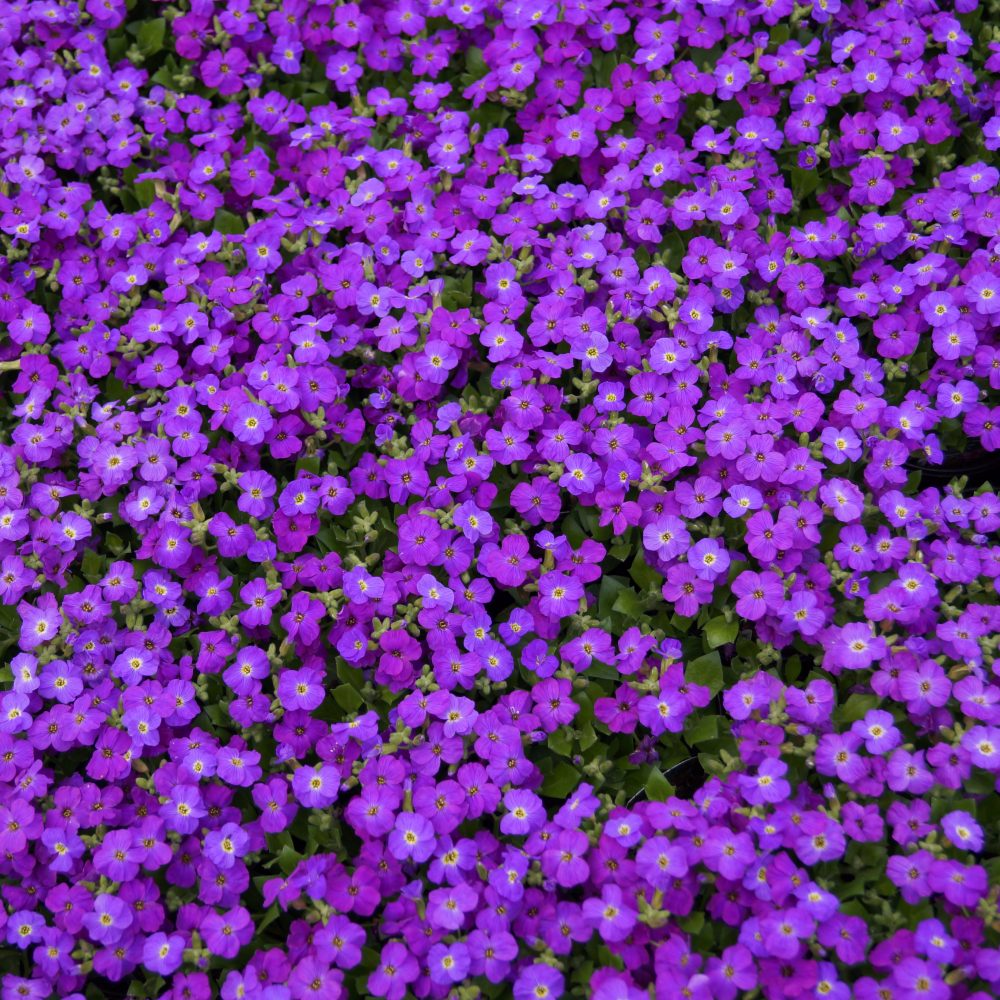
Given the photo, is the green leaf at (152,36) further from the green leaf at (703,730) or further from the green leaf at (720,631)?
the green leaf at (703,730)

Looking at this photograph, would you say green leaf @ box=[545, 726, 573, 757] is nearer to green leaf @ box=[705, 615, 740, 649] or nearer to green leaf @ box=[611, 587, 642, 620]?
green leaf @ box=[611, 587, 642, 620]

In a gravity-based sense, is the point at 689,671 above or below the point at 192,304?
below

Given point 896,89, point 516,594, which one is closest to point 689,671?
point 516,594

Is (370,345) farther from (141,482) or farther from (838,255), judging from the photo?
(838,255)

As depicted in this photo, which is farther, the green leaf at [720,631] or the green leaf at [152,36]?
the green leaf at [152,36]

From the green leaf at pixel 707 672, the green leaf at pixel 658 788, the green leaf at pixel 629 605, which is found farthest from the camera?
the green leaf at pixel 629 605

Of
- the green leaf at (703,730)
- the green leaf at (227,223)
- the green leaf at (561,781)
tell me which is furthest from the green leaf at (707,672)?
A: the green leaf at (227,223)

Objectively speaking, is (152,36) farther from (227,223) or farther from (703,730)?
(703,730)
